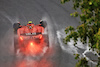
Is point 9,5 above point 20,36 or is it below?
above

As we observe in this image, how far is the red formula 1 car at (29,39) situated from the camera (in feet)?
34.2

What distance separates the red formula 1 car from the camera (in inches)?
410

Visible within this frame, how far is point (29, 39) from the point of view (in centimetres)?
1113

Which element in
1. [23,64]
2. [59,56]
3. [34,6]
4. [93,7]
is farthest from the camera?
[34,6]

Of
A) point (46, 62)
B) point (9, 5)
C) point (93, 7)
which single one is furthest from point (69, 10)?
point (93, 7)

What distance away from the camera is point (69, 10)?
1605cm

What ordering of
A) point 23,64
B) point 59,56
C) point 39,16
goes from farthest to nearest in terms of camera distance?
point 39,16 → point 59,56 → point 23,64

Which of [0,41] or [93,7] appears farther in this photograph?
[0,41]

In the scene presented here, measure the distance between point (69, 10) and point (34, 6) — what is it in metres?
3.74

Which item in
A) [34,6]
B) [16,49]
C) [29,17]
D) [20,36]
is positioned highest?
[34,6]

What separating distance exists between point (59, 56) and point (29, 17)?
722 centimetres

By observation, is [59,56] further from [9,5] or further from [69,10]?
[9,5]

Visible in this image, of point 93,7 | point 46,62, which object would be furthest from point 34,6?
point 93,7

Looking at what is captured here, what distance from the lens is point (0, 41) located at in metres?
11.5
